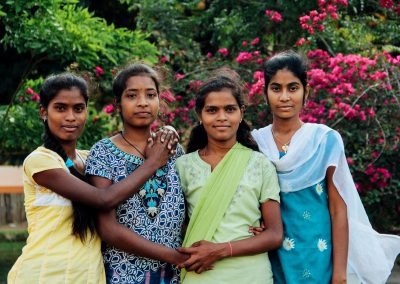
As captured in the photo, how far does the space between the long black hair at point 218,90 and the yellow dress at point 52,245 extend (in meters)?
0.71

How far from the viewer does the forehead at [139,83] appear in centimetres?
340

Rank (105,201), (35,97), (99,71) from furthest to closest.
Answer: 1. (35,97)
2. (99,71)
3. (105,201)

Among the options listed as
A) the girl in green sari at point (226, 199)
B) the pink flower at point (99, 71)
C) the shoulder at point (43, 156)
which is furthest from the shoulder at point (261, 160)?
the pink flower at point (99, 71)

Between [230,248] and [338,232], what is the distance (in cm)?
56

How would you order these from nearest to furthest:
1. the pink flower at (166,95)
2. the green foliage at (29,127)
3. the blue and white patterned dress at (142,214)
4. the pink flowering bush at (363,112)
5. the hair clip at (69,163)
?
the blue and white patterned dress at (142,214) < the hair clip at (69,163) < the pink flower at (166,95) < the pink flowering bush at (363,112) < the green foliage at (29,127)

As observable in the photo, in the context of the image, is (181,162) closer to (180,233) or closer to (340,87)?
(180,233)

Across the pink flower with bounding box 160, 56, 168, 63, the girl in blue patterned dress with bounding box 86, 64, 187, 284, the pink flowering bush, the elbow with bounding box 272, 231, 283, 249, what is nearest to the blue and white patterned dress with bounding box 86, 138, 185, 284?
the girl in blue patterned dress with bounding box 86, 64, 187, 284

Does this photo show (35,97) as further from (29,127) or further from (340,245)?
(340,245)

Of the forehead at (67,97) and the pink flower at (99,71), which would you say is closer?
the forehead at (67,97)

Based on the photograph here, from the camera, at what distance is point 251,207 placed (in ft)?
11.0

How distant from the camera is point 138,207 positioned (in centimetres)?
329

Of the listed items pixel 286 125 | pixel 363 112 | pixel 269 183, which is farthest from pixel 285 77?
pixel 363 112

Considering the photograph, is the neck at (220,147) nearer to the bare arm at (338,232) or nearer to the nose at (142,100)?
the nose at (142,100)

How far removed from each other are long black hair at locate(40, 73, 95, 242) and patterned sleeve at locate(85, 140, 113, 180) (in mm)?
71
